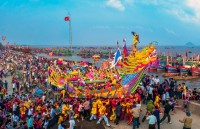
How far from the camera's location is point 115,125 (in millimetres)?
12820

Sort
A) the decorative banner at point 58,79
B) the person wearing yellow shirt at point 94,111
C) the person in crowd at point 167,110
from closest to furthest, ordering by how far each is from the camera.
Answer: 1. the person in crowd at point 167,110
2. the person wearing yellow shirt at point 94,111
3. the decorative banner at point 58,79

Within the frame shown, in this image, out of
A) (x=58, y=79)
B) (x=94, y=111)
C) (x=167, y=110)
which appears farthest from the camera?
(x=58, y=79)

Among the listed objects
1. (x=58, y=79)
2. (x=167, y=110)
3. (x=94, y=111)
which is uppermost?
(x=58, y=79)

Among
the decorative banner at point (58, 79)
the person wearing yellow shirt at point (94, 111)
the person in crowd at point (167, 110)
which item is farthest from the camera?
the decorative banner at point (58, 79)

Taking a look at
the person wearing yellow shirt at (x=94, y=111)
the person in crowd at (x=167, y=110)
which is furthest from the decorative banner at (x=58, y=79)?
the person in crowd at (x=167, y=110)

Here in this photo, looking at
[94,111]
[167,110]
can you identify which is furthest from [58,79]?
[167,110]

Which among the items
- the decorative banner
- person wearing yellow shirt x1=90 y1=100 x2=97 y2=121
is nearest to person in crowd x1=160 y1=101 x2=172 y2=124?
person wearing yellow shirt x1=90 y1=100 x2=97 y2=121

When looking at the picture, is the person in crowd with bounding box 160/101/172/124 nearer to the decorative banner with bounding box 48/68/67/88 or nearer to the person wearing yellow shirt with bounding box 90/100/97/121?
the person wearing yellow shirt with bounding box 90/100/97/121

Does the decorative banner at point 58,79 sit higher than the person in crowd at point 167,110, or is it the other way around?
the decorative banner at point 58,79

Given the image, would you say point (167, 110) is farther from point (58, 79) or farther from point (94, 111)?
point (58, 79)

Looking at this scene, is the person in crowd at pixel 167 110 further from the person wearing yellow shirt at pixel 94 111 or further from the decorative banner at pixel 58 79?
the decorative banner at pixel 58 79

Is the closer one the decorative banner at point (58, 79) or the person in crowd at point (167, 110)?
the person in crowd at point (167, 110)

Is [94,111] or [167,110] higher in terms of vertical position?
[167,110]

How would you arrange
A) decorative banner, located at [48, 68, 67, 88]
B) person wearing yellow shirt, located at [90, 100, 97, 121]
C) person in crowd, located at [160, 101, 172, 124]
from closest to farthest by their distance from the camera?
person in crowd, located at [160, 101, 172, 124] → person wearing yellow shirt, located at [90, 100, 97, 121] → decorative banner, located at [48, 68, 67, 88]
